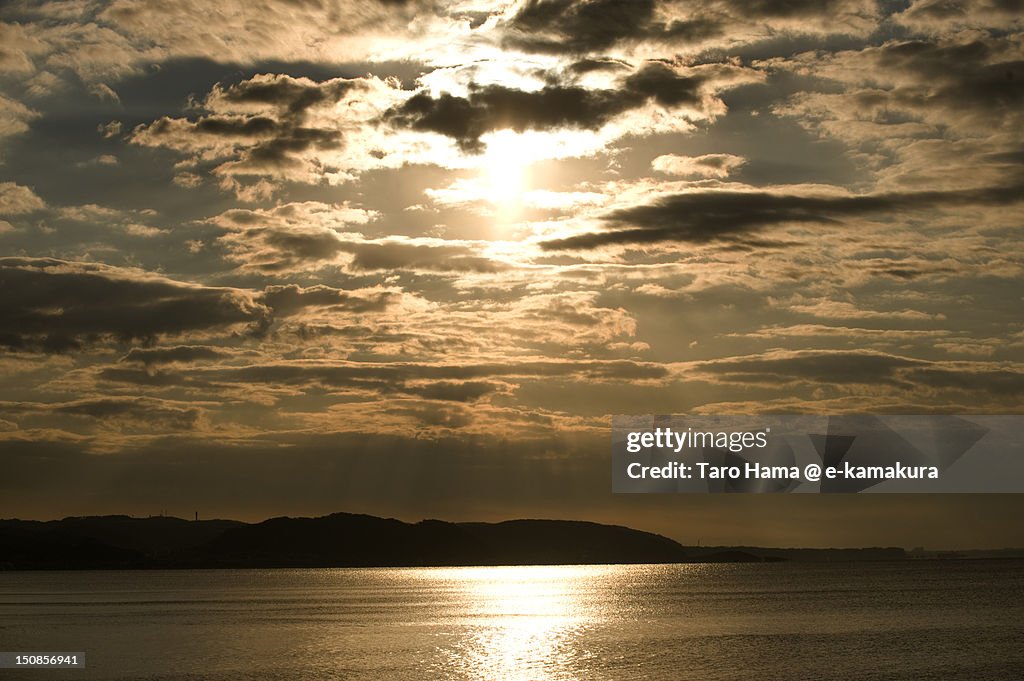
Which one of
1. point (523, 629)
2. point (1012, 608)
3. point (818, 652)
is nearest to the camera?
point (818, 652)

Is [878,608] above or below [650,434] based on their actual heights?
below

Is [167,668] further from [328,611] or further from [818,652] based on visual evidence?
[328,611]

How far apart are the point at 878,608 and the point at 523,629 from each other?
72.4m

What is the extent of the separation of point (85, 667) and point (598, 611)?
104281mm

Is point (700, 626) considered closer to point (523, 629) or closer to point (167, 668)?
point (523, 629)

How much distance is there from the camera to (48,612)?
623 ft

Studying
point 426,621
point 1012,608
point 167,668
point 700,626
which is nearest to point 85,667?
point 167,668

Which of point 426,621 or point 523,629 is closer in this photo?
point 523,629

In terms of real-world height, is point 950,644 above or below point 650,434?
below

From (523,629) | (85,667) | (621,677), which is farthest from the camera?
(523,629)

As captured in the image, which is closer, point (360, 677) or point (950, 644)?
point (360, 677)

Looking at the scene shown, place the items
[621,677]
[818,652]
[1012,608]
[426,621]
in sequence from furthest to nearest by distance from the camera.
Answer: [1012,608]
[426,621]
[818,652]
[621,677]

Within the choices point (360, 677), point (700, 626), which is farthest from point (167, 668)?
point (700, 626)

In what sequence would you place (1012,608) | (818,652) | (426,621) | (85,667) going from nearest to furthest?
(85,667) → (818,652) → (426,621) → (1012,608)
